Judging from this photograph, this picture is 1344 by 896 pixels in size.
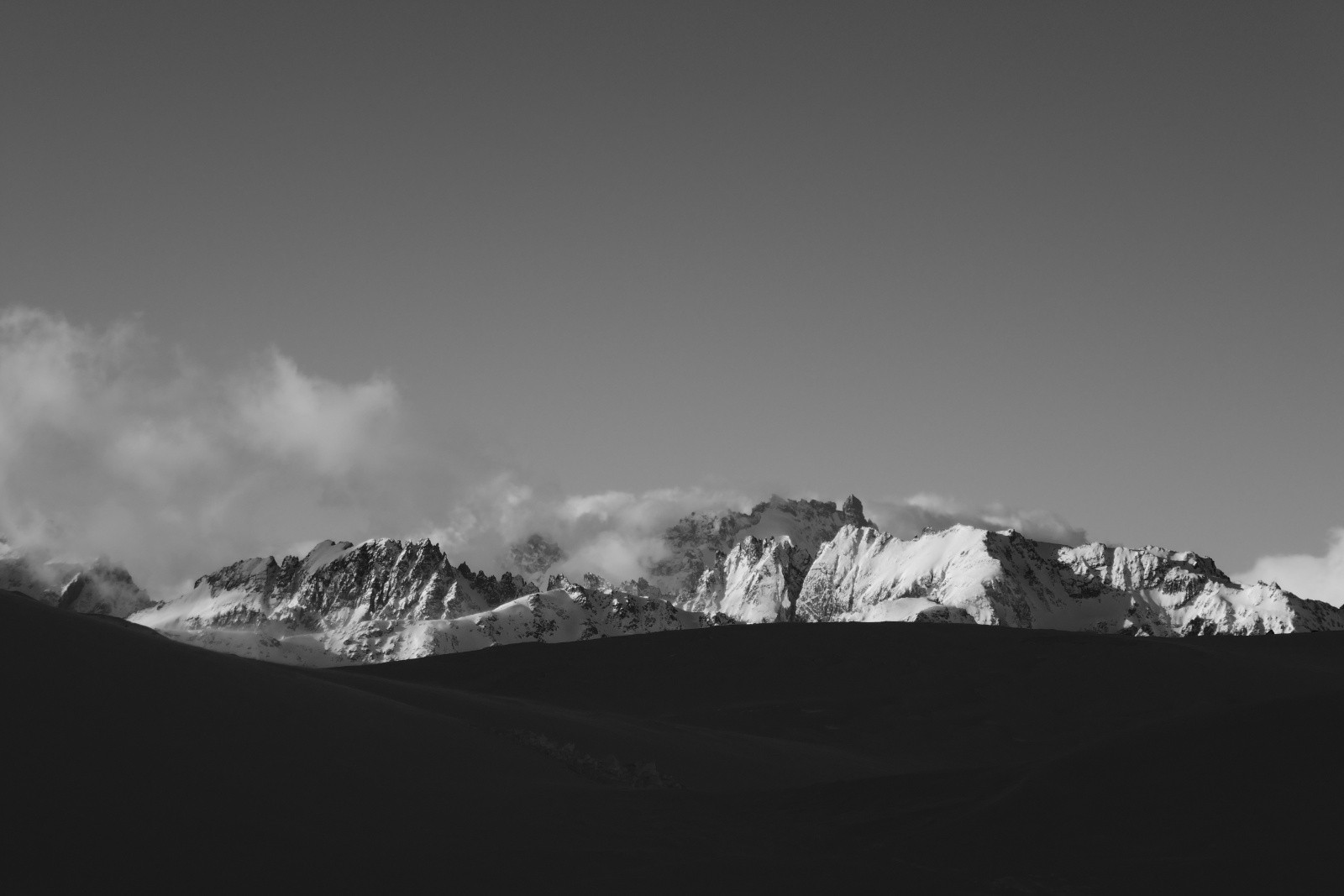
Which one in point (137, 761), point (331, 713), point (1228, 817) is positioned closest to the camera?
point (1228, 817)

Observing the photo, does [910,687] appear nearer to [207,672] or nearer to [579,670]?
[579,670]

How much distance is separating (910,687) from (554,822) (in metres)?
40.4

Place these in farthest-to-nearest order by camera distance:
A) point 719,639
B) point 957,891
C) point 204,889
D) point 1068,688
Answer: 1. point 719,639
2. point 1068,688
3. point 957,891
4. point 204,889

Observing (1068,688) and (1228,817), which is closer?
(1228,817)

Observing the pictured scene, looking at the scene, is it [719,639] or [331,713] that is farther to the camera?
[719,639]

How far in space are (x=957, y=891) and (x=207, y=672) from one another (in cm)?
1325

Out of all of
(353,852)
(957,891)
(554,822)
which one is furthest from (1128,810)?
(353,852)

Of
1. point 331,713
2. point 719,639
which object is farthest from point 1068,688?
point 331,713

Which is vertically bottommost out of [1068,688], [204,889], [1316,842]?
[204,889]

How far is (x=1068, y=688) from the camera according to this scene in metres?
53.0

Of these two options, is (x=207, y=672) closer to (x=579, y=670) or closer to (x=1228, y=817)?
(x=1228, y=817)

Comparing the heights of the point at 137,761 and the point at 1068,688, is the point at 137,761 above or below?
below

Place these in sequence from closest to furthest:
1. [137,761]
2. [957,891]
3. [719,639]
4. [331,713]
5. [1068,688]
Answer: [957,891], [137,761], [331,713], [1068,688], [719,639]

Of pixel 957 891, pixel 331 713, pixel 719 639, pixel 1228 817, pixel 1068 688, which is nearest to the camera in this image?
pixel 957 891
